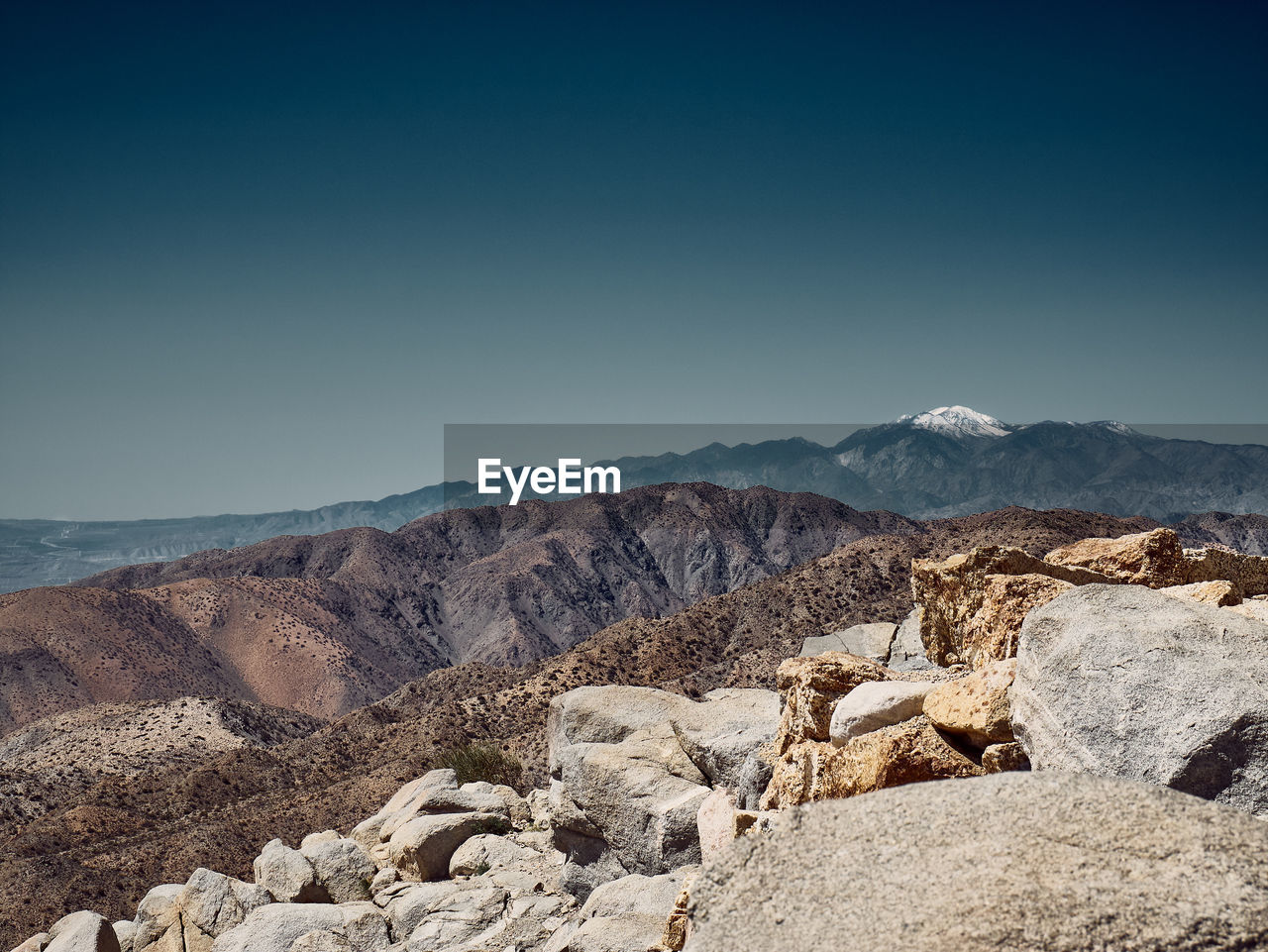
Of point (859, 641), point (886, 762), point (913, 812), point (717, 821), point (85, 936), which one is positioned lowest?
point (85, 936)

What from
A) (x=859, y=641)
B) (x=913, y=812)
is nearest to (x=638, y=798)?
(x=913, y=812)

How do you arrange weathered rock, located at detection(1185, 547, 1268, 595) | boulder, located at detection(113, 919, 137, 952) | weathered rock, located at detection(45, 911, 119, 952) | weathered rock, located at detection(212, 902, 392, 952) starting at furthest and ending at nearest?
1. boulder, located at detection(113, 919, 137, 952)
2. weathered rock, located at detection(45, 911, 119, 952)
3. weathered rock, located at detection(212, 902, 392, 952)
4. weathered rock, located at detection(1185, 547, 1268, 595)

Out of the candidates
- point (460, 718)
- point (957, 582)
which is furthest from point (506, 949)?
point (460, 718)

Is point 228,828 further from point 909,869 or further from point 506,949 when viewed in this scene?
point 909,869

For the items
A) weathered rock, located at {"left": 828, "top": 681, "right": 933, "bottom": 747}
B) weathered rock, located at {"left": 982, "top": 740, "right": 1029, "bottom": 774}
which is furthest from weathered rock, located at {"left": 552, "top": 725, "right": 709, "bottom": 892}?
weathered rock, located at {"left": 982, "top": 740, "right": 1029, "bottom": 774}

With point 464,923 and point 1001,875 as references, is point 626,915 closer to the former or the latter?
point 464,923

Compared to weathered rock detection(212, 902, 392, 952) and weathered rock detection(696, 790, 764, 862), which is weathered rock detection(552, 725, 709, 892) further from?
weathered rock detection(212, 902, 392, 952)
